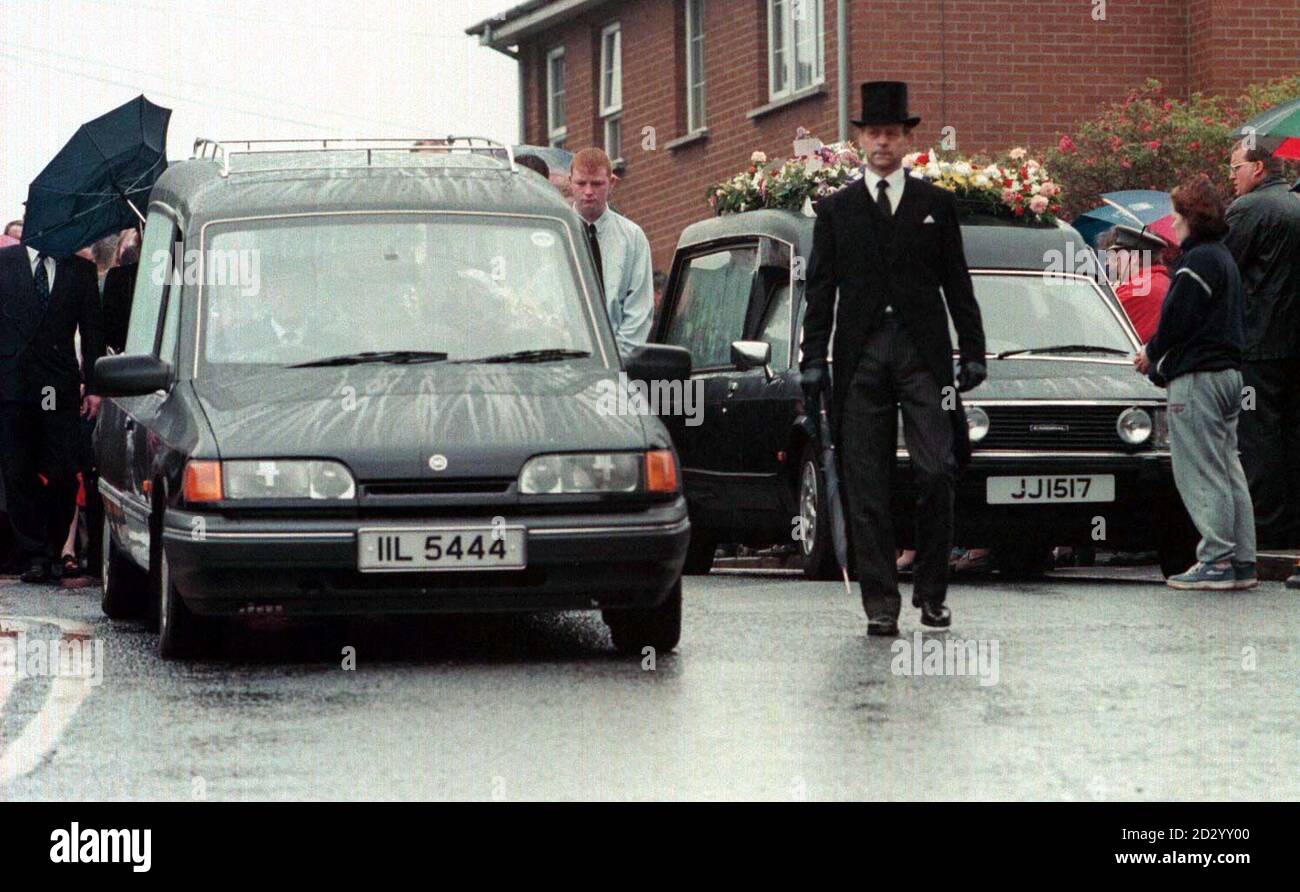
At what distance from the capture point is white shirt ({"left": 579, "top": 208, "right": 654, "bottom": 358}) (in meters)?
14.0

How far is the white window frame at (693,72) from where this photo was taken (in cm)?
3441

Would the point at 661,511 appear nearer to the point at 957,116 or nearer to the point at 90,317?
the point at 90,317

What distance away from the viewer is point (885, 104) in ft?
35.2

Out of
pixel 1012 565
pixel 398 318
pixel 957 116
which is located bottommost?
pixel 1012 565

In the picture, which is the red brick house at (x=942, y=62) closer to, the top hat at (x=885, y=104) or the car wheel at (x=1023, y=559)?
the car wheel at (x=1023, y=559)

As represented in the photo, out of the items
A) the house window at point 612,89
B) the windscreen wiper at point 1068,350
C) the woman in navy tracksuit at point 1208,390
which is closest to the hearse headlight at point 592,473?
the woman in navy tracksuit at point 1208,390

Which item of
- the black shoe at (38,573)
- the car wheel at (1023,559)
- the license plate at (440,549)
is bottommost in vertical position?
the car wheel at (1023,559)

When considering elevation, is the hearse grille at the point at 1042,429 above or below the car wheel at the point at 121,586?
above

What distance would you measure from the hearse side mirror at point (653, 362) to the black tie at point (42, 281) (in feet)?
19.4

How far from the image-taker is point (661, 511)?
9648mm

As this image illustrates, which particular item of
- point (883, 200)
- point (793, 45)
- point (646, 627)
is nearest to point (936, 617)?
point (646, 627)

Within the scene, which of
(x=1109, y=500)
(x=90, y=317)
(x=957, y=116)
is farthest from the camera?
(x=957, y=116)
